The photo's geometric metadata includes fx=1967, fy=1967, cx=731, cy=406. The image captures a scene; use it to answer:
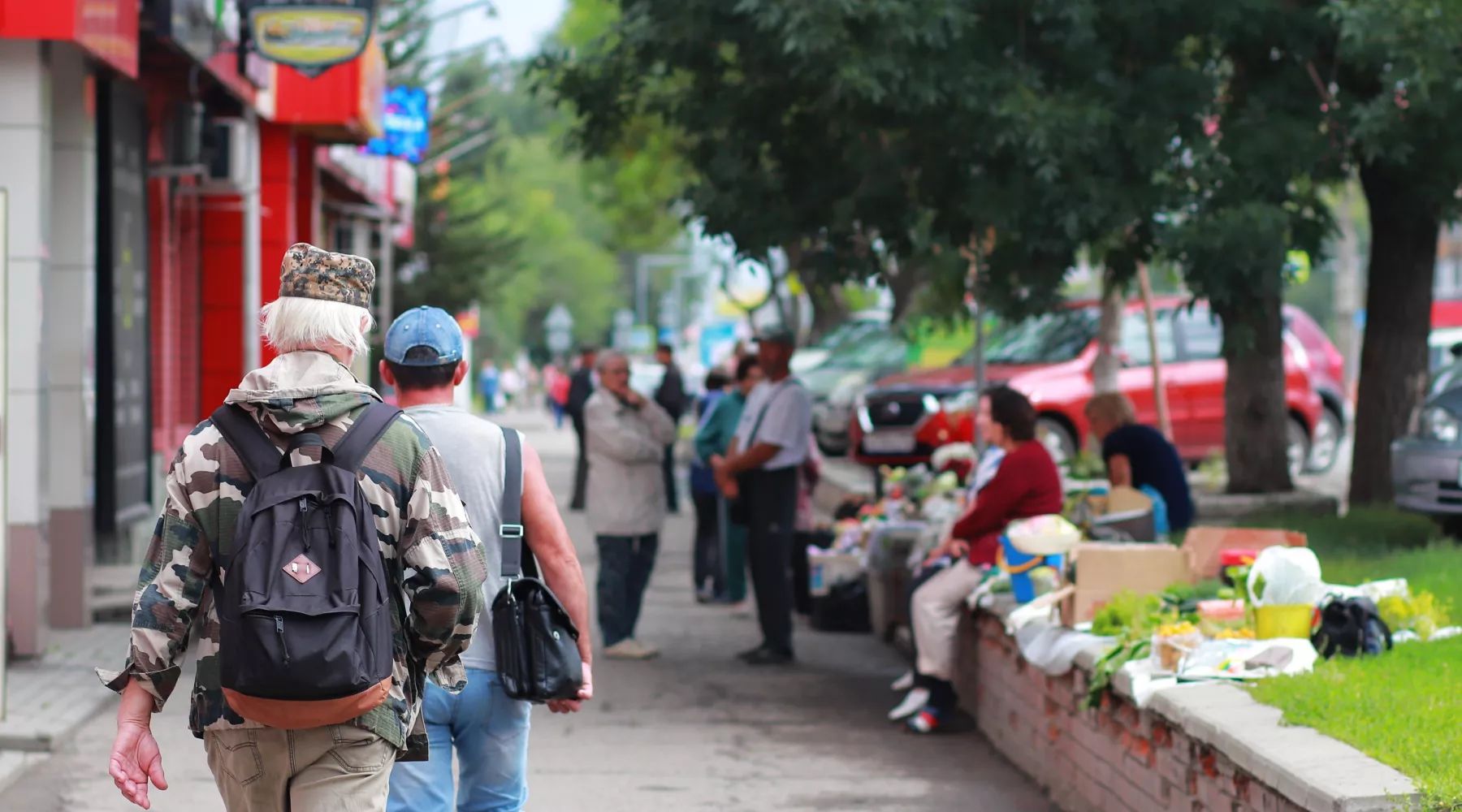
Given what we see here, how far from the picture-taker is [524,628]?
4.55m

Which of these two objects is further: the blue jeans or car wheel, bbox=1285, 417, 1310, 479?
car wheel, bbox=1285, 417, 1310, 479

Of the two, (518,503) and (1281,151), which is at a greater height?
(1281,151)

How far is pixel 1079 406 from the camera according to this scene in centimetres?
1952

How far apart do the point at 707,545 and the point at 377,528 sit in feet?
34.4

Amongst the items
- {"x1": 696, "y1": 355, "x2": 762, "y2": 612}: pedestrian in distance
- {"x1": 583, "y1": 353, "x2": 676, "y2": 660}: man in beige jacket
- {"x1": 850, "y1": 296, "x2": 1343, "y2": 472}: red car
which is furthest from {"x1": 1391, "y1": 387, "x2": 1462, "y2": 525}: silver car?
{"x1": 850, "y1": 296, "x2": 1343, "y2": 472}: red car

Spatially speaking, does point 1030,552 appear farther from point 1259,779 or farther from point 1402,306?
point 1402,306

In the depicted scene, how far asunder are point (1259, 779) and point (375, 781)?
2.57 metres

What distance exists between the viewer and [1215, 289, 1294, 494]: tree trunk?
14258 mm

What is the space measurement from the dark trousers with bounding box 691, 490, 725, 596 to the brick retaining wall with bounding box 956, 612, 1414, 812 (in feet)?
15.6

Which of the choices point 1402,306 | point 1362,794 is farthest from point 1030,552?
point 1402,306

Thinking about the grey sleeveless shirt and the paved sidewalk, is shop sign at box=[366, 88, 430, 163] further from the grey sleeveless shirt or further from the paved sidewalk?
the grey sleeveless shirt

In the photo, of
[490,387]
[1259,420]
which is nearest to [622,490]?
[1259,420]

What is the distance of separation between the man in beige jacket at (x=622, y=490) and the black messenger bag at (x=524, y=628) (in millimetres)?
6239

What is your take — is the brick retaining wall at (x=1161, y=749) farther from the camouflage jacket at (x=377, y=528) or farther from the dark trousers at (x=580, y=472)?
the dark trousers at (x=580, y=472)
